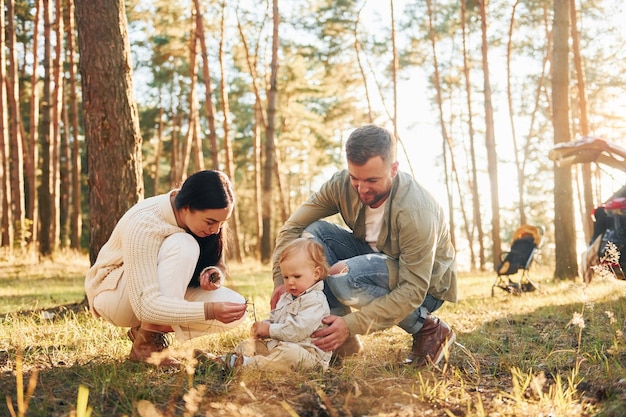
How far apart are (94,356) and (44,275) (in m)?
7.92

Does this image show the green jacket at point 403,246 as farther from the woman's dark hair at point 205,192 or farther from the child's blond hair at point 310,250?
the woman's dark hair at point 205,192

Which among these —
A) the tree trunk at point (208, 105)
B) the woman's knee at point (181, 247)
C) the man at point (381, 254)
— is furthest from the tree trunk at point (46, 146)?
the woman's knee at point (181, 247)

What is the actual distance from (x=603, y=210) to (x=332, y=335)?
14.9 feet

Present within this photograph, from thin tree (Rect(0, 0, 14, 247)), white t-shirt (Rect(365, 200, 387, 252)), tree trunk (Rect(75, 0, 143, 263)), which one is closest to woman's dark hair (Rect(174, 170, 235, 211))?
white t-shirt (Rect(365, 200, 387, 252))

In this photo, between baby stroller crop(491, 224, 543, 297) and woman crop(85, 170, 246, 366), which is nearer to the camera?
woman crop(85, 170, 246, 366)

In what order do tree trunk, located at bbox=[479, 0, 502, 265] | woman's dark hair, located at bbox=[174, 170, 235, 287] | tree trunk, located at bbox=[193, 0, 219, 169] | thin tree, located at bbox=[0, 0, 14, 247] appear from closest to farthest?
woman's dark hair, located at bbox=[174, 170, 235, 287] → thin tree, located at bbox=[0, 0, 14, 247] → tree trunk, located at bbox=[193, 0, 219, 169] → tree trunk, located at bbox=[479, 0, 502, 265]

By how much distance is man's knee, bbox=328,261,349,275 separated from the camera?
3709 mm

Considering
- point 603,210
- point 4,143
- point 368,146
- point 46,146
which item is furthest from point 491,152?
point 368,146

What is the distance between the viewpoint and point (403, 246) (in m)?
3.62

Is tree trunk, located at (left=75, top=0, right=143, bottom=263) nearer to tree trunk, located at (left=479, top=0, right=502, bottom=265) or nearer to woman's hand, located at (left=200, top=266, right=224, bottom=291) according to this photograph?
woman's hand, located at (left=200, top=266, right=224, bottom=291)

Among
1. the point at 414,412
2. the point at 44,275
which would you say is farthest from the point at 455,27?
the point at 414,412

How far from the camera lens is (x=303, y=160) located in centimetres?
2975

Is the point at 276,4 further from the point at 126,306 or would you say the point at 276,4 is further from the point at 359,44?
the point at 126,306

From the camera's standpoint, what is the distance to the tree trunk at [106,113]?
588 centimetres
